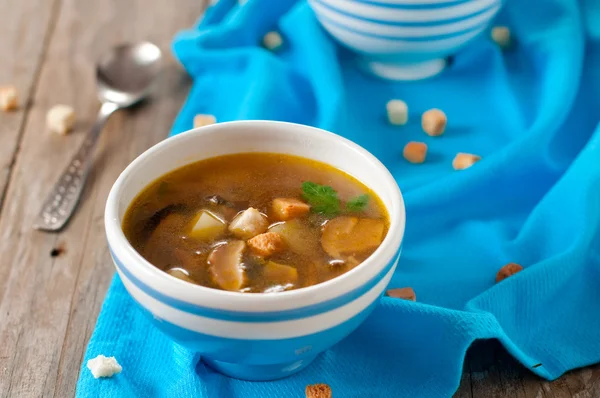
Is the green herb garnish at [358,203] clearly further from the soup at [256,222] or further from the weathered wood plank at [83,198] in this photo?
the weathered wood plank at [83,198]

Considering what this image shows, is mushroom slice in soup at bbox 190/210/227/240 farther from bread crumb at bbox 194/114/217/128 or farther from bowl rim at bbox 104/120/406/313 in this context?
bread crumb at bbox 194/114/217/128

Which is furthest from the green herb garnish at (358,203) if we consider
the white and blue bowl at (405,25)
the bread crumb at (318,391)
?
the white and blue bowl at (405,25)

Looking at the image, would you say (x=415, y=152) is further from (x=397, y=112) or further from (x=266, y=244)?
(x=266, y=244)

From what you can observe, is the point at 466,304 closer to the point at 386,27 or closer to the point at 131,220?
the point at 131,220

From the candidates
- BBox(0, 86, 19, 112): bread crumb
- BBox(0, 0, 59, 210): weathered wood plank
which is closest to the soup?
BBox(0, 0, 59, 210): weathered wood plank

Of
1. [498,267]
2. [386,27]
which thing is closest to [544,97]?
[386,27]

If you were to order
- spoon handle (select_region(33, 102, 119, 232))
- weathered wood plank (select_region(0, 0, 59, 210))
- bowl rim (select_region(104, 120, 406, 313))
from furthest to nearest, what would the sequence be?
weathered wood plank (select_region(0, 0, 59, 210))
spoon handle (select_region(33, 102, 119, 232))
bowl rim (select_region(104, 120, 406, 313))
